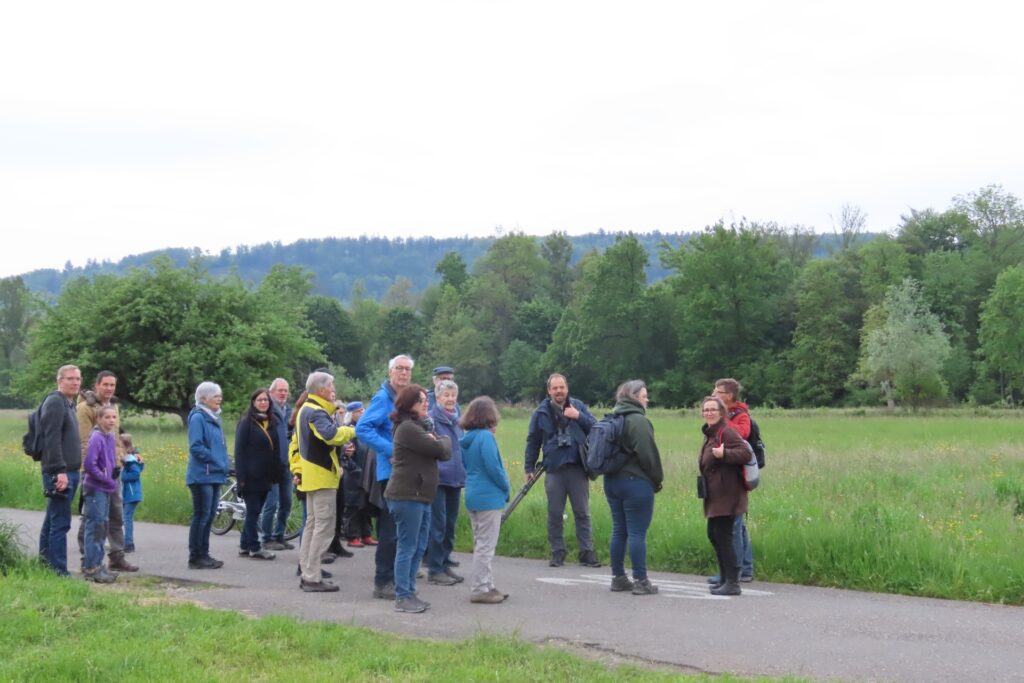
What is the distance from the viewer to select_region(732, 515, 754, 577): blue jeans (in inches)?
435

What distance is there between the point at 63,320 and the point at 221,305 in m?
6.77

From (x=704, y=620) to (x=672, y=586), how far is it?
1856 millimetres

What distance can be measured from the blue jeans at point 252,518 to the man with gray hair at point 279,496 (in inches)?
10.9

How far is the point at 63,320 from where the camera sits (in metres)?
49.8

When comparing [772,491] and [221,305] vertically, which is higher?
[221,305]

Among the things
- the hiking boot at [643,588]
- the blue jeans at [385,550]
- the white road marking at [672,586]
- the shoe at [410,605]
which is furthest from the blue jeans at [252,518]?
the hiking boot at [643,588]

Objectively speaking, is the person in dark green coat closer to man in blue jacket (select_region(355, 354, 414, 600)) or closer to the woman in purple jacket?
man in blue jacket (select_region(355, 354, 414, 600))

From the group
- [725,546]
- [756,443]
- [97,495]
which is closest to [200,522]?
[97,495]

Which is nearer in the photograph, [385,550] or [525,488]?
[385,550]

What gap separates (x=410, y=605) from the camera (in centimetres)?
935

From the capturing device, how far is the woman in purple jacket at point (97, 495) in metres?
10.9

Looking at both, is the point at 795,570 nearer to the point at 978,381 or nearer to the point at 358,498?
the point at 358,498

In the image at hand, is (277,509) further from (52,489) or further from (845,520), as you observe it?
(845,520)

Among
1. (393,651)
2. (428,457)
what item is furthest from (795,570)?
(393,651)
